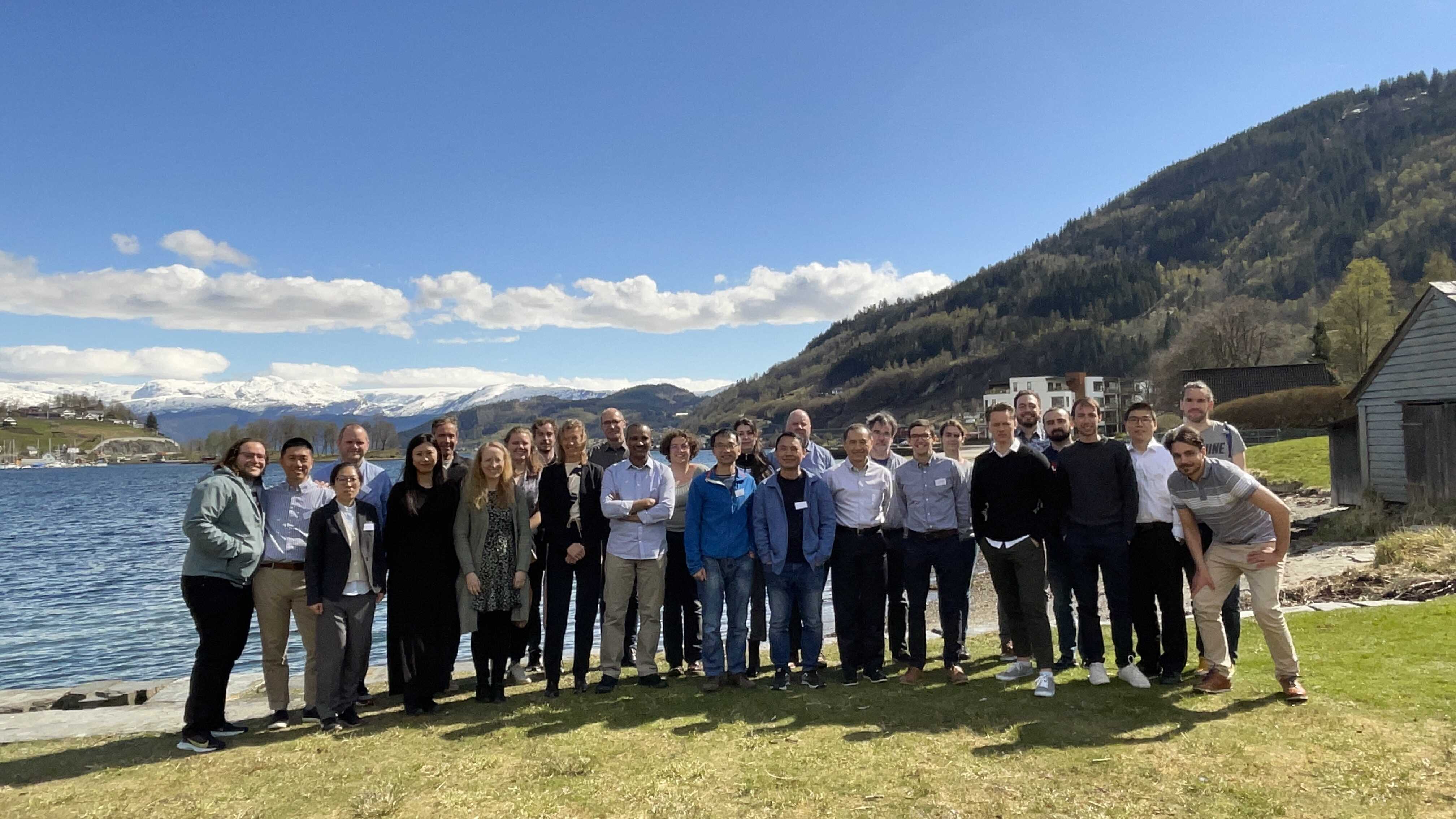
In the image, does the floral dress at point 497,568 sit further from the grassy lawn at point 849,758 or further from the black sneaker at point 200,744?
the black sneaker at point 200,744

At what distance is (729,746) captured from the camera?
519 centimetres

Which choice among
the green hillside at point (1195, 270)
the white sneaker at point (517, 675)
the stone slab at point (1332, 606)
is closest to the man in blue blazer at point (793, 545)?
the white sneaker at point (517, 675)

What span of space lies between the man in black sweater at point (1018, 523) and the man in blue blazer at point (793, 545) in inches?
53.6

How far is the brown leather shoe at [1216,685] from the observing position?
18.9 ft

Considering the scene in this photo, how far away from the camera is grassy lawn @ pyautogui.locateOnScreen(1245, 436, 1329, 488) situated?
24.0 metres

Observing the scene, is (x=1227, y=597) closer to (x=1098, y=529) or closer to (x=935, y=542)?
(x=1098, y=529)

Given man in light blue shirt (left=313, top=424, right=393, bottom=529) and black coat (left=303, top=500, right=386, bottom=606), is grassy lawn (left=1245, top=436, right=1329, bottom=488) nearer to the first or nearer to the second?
man in light blue shirt (left=313, top=424, right=393, bottom=529)

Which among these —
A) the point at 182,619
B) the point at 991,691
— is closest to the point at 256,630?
the point at 182,619

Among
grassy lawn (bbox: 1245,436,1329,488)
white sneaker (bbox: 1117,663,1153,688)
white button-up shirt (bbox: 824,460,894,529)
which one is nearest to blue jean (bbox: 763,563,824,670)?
white button-up shirt (bbox: 824,460,894,529)

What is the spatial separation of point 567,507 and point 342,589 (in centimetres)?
193

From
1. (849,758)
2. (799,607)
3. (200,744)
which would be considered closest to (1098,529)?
(799,607)

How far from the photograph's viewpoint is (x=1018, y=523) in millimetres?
6273

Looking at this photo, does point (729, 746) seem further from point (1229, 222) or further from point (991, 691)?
point (1229, 222)

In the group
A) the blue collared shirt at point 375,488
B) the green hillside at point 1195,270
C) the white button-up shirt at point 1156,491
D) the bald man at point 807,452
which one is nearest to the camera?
the white button-up shirt at point 1156,491
